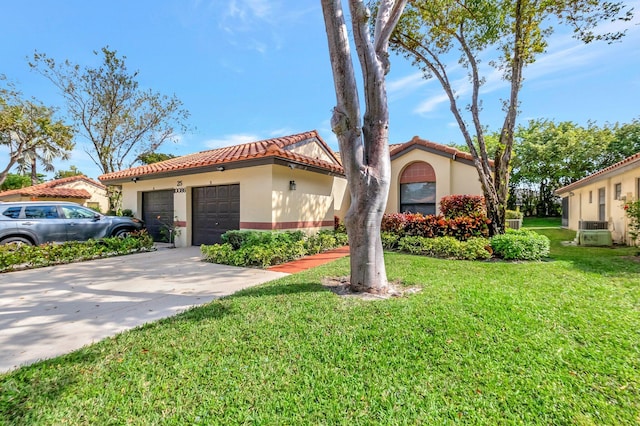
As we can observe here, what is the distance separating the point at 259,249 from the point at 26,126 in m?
18.2

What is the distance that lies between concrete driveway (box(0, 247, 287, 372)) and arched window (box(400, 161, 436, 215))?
28.8ft

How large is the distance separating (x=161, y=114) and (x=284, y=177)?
14813 mm

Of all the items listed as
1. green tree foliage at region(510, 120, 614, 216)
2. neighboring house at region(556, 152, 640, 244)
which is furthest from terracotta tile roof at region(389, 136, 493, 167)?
green tree foliage at region(510, 120, 614, 216)

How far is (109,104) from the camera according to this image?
676 inches

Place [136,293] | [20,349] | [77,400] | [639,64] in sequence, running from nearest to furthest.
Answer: [77,400]
[20,349]
[136,293]
[639,64]

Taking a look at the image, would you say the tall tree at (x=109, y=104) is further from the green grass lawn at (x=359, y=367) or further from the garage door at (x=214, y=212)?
the green grass lawn at (x=359, y=367)

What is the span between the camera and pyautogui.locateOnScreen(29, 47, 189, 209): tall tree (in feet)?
53.7

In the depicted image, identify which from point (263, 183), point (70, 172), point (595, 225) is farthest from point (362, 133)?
point (70, 172)

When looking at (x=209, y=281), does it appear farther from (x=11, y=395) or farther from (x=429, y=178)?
(x=429, y=178)

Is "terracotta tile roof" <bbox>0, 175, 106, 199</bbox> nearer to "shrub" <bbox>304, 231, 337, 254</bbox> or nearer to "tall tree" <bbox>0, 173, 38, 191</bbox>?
"tall tree" <bbox>0, 173, 38, 191</bbox>

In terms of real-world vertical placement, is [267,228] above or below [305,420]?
above

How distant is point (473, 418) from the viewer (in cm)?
203

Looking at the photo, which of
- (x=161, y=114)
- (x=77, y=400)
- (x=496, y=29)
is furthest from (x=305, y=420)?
(x=161, y=114)

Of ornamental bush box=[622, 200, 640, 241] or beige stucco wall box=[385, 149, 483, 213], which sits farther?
beige stucco wall box=[385, 149, 483, 213]
